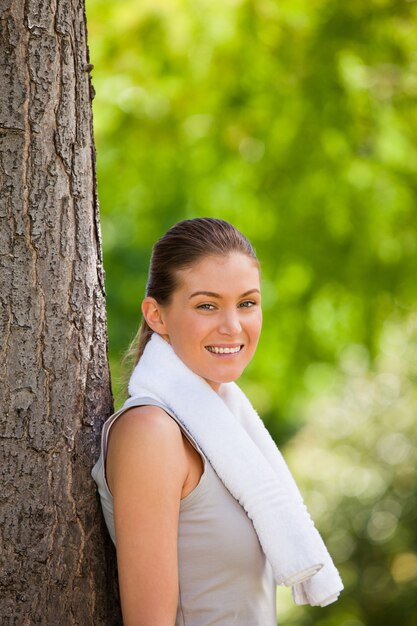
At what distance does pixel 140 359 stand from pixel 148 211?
363 cm

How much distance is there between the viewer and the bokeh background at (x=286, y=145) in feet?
16.0

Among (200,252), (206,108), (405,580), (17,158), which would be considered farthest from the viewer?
(405,580)

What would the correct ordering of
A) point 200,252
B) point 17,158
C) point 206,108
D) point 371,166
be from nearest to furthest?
point 17,158, point 200,252, point 371,166, point 206,108

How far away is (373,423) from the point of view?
8.86m

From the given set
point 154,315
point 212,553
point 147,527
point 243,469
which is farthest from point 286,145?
point 147,527

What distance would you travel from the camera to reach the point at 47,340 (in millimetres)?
2125

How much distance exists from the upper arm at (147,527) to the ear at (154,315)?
0.42m

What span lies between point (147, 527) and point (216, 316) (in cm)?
56

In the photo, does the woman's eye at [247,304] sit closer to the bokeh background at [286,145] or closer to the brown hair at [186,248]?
the brown hair at [186,248]

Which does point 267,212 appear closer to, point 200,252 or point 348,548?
point 200,252

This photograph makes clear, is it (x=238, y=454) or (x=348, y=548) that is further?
(x=348, y=548)

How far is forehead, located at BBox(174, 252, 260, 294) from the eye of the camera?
7.53 feet

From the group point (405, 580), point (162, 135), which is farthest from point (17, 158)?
point (405, 580)

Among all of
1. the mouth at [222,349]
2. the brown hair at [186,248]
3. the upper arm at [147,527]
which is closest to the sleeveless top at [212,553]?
the upper arm at [147,527]
